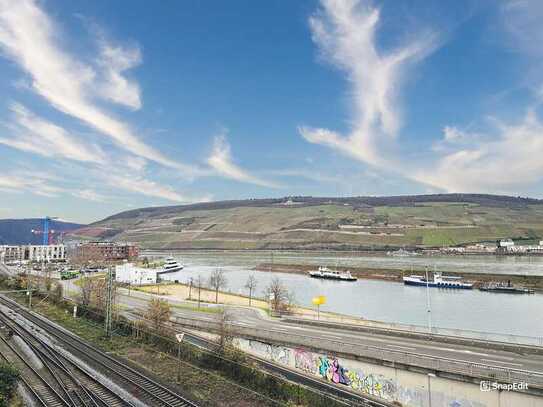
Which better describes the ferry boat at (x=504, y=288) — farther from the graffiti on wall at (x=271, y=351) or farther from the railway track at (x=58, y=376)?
the railway track at (x=58, y=376)

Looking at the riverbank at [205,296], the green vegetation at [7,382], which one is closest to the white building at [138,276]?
the riverbank at [205,296]

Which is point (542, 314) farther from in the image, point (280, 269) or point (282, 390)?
point (280, 269)

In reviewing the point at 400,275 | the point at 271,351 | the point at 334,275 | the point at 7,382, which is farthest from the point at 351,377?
the point at 400,275

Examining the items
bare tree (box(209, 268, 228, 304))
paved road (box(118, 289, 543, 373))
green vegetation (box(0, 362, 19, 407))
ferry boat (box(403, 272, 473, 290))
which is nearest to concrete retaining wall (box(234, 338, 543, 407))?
paved road (box(118, 289, 543, 373))

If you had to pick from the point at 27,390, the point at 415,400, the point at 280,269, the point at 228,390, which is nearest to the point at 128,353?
the point at 27,390

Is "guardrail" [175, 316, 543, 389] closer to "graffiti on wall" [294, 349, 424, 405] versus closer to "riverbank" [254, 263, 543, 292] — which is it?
"graffiti on wall" [294, 349, 424, 405]

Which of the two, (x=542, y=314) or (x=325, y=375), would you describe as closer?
(x=325, y=375)

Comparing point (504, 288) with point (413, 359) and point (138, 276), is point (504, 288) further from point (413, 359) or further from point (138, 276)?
point (413, 359)
